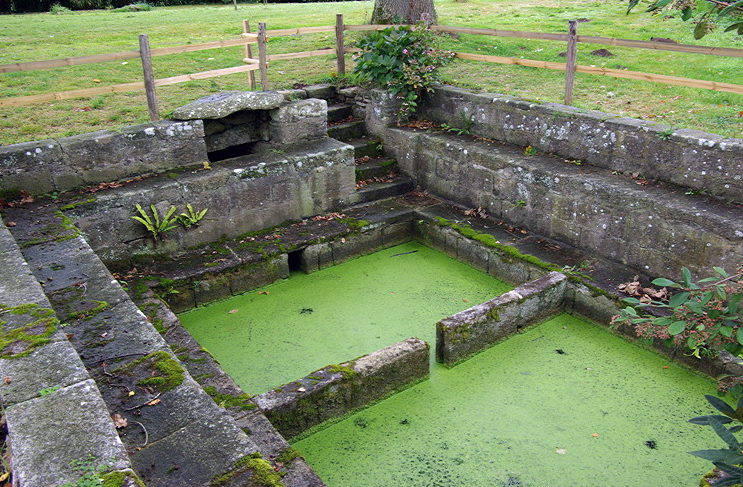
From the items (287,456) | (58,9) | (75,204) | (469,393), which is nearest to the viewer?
(287,456)

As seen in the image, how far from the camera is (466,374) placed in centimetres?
506

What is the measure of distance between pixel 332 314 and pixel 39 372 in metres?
3.23

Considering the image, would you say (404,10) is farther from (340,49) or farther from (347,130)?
(347,130)

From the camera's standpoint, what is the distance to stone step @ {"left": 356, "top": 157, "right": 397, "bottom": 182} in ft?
26.1

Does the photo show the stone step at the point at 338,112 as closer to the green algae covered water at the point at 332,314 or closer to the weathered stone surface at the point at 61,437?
the green algae covered water at the point at 332,314

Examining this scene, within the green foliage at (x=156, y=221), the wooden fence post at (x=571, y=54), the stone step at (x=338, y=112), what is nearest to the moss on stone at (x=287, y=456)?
the green foliage at (x=156, y=221)

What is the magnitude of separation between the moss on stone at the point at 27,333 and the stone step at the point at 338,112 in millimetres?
5640

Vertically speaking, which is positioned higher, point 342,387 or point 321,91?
point 321,91

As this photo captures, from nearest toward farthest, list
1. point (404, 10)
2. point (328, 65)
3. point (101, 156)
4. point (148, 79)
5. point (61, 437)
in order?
point (61, 437) → point (101, 156) → point (148, 79) → point (328, 65) → point (404, 10)

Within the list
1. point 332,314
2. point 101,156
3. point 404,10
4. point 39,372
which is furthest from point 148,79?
point 404,10

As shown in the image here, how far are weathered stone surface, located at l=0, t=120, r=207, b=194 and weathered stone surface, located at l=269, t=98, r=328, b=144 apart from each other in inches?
36.9

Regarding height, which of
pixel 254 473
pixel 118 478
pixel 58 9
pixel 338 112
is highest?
pixel 58 9

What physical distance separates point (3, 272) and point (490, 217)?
5076mm

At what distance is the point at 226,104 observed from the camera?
6.79 meters
